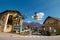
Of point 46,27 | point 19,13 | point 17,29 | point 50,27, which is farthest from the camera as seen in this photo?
point 46,27

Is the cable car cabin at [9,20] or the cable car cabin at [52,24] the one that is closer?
the cable car cabin at [9,20]

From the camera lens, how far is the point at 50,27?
3272cm

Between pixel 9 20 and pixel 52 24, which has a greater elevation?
pixel 9 20

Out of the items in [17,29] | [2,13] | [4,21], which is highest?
[2,13]

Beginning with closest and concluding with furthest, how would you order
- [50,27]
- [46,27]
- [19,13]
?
[19,13], [50,27], [46,27]

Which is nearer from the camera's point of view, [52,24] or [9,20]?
[9,20]

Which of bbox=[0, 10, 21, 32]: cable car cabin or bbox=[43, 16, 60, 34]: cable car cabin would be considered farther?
bbox=[43, 16, 60, 34]: cable car cabin

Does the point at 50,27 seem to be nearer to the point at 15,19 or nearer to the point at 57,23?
the point at 57,23

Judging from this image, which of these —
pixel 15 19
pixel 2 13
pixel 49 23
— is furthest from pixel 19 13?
pixel 49 23

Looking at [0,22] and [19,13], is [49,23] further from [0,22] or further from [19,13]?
[0,22]

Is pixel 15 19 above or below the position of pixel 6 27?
above

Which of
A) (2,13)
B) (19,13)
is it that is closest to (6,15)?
(2,13)

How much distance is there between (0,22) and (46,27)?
13323 millimetres

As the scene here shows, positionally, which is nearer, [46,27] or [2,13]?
[2,13]
